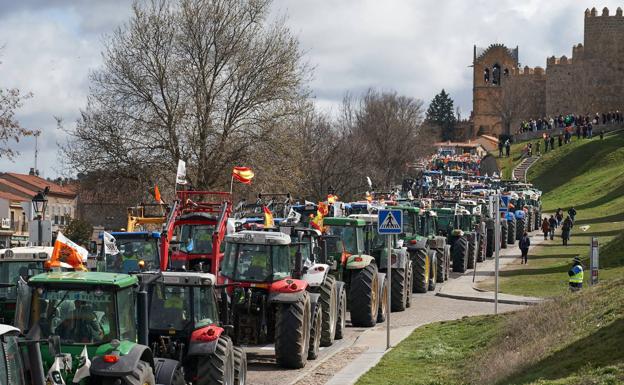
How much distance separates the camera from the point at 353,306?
28.5 metres

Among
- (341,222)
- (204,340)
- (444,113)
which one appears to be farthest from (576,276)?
(444,113)

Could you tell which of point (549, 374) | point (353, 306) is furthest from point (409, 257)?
point (549, 374)

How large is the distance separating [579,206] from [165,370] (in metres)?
71.5

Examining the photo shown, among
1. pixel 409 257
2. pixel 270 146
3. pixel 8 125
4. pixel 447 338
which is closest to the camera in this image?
pixel 447 338

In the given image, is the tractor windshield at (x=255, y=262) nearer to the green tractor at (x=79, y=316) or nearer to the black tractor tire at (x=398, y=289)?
the green tractor at (x=79, y=316)

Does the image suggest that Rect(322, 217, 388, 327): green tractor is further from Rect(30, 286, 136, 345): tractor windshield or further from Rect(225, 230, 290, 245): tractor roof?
Rect(30, 286, 136, 345): tractor windshield

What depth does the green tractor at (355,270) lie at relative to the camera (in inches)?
1112

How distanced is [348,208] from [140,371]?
984 inches

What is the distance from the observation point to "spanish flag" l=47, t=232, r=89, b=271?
55.2 ft

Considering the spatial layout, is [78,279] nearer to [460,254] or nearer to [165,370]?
[165,370]

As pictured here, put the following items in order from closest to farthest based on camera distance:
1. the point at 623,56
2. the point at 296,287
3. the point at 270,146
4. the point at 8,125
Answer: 1. the point at 296,287
2. the point at 8,125
3. the point at 270,146
4. the point at 623,56

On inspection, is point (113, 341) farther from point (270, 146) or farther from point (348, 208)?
point (270, 146)

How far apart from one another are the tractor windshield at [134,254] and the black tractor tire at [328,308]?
3.01 meters

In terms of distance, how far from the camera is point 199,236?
28266 mm
